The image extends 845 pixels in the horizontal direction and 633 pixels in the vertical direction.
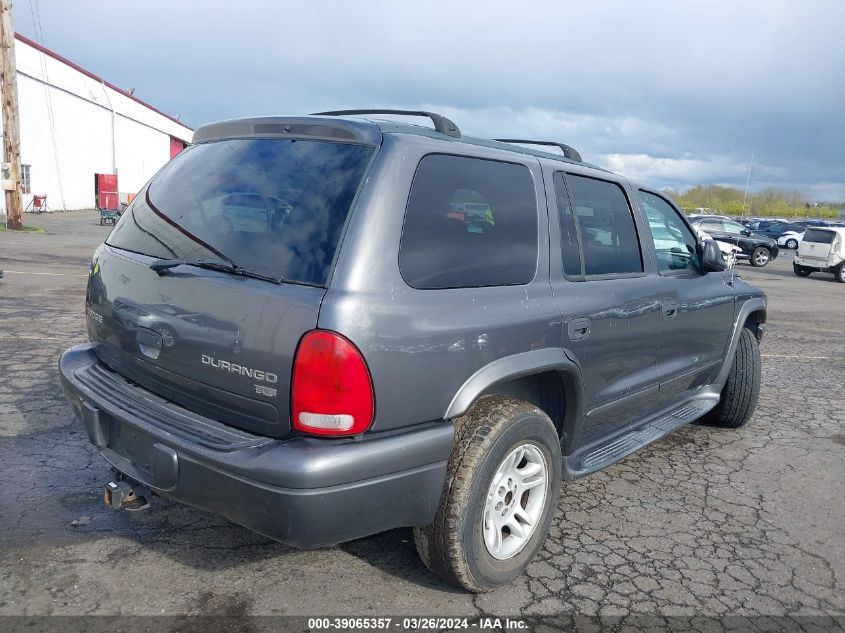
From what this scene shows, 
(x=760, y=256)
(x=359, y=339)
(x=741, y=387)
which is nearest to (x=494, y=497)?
(x=359, y=339)

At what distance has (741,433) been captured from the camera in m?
5.12

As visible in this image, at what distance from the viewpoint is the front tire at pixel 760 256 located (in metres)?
25.1

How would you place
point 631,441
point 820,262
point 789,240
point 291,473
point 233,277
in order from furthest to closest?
point 789,240 < point 820,262 < point 631,441 < point 233,277 < point 291,473

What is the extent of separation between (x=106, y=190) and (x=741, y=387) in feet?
124

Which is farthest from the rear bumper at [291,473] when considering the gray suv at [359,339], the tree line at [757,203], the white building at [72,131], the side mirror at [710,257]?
the tree line at [757,203]

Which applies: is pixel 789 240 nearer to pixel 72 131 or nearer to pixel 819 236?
pixel 819 236

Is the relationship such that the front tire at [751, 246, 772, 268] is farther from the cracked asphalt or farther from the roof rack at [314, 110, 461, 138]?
the roof rack at [314, 110, 461, 138]

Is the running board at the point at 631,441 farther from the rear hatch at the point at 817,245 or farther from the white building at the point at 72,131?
the white building at the point at 72,131

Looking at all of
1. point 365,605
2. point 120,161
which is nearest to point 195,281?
point 365,605

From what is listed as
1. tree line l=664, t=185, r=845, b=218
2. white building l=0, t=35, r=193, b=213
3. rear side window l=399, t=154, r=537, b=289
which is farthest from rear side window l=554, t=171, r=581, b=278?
tree line l=664, t=185, r=845, b=218

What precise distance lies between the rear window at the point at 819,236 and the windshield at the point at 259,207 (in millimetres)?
21880

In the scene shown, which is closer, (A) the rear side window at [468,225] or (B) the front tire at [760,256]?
(A) the rear side window at [468,225]

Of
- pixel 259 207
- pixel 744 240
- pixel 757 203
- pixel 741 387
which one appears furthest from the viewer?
pixel 757 203

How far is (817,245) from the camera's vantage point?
20812 millimetres
